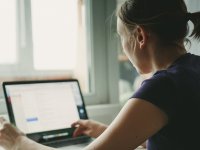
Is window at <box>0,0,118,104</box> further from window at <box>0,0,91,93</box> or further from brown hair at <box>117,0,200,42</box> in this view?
brown hair at <box>117,0,200,42</box>

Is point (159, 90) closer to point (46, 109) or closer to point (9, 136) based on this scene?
point (9, 136)

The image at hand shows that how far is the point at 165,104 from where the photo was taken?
78 cm

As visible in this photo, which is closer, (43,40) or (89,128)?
(89,128)

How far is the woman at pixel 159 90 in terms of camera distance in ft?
2.54

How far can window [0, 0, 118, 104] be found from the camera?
1.52 meters

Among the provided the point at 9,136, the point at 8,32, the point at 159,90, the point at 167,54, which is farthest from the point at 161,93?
the point at 8,32

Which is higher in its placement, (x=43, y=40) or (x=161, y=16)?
(x=161, y=16)

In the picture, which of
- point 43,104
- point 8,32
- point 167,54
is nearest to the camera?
point 167,54

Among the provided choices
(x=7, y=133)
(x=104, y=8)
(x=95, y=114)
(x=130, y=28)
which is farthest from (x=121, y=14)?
(x=104, y=8)

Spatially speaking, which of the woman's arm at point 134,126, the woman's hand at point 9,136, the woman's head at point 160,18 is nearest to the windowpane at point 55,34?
the woman's hand at point 9,136

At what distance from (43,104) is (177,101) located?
2.11 feet

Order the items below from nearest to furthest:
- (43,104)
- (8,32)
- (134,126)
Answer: (134,126) → (43,104) → (8,32)

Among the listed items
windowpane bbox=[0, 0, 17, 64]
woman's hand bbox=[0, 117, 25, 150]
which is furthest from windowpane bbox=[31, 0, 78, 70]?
woman's hand bbox=[0, 117, 25, 150]

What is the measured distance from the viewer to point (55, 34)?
168 cm
